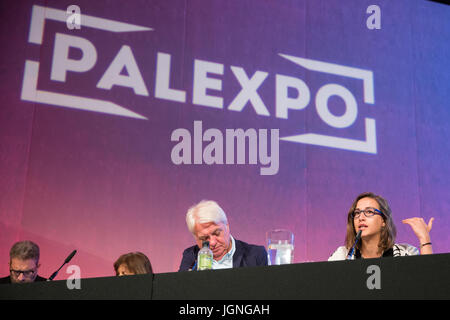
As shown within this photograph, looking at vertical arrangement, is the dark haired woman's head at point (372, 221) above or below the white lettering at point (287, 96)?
below

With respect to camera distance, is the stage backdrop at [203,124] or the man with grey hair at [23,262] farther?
the stage backdrop at [203,124]

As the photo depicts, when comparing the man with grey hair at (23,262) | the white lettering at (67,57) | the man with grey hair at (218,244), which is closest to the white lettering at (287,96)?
the white lettering at (67,57)

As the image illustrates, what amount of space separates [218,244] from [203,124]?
134 cm

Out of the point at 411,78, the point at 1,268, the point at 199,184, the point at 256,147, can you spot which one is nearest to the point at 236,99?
the point at 256,147

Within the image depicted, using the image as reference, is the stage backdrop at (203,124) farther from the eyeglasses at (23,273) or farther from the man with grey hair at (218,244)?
the man with grey hair at (218,244)

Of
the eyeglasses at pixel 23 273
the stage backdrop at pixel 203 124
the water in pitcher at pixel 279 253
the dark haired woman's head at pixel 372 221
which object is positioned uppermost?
the stage backdrop at pixel 203 124

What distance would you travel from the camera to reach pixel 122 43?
3697mm

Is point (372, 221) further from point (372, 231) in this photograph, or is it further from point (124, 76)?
point (124, 76)

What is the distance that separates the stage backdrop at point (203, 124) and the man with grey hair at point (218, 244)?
3.29 feet

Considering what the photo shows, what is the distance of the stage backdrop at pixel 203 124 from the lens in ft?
11.4

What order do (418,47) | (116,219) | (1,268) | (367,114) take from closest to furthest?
(1,268) < (116,219) < (367,114) < (418,47)

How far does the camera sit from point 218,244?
8.31 feet
